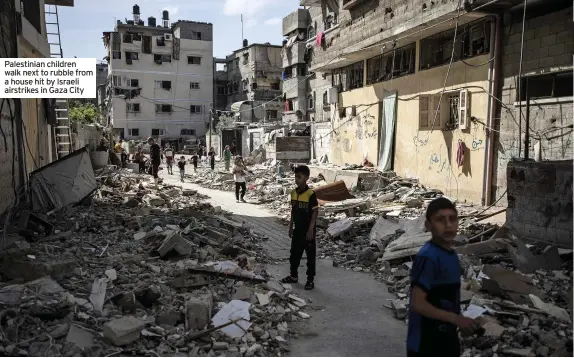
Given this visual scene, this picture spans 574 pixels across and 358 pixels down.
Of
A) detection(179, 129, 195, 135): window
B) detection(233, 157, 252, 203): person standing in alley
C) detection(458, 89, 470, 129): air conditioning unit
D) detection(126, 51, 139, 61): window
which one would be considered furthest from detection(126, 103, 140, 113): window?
detection(458, 89, 470, 129): air conditioning unit

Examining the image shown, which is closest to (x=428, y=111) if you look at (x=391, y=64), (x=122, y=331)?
(x=391, y=64)

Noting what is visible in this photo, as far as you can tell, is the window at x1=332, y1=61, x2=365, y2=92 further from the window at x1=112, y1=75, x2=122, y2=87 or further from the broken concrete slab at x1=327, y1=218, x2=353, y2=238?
the window at x1=112, y1=75, x2=122, y2=87

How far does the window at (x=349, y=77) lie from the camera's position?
20.2m

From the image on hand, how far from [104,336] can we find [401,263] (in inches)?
185

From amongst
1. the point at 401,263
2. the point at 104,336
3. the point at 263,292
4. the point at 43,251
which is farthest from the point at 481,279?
the point at 43,251

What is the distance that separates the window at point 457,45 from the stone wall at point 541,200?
6182mm

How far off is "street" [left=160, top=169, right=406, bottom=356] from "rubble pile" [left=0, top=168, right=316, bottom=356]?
9.3 inches

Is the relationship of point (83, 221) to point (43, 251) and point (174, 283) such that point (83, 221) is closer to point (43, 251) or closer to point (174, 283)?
point (43, 251)

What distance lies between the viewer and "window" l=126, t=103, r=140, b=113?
46.9 metres

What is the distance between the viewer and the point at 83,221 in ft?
28.9

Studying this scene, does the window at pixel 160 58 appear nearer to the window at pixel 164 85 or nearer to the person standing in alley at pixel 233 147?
the window at pixel 164 85

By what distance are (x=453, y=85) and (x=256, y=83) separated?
33139 millimetres

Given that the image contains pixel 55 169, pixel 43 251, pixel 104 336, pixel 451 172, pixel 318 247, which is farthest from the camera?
pixel 451 172
